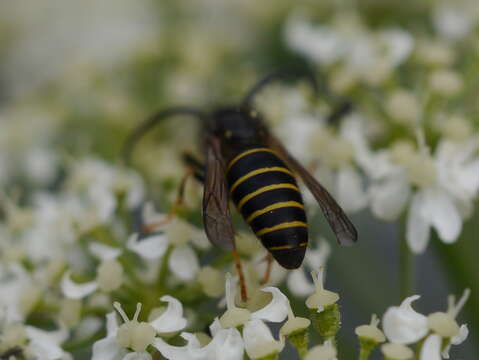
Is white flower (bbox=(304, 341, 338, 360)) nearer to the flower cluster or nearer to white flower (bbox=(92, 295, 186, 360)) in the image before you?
the flower cluster

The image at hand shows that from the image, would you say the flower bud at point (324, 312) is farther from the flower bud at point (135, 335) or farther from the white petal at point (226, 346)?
the flower bud at point (135, 335)

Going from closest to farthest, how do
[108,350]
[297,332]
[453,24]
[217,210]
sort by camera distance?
1. [297,332]
2. [217,210]
3. [108,350]
4. [453,24]

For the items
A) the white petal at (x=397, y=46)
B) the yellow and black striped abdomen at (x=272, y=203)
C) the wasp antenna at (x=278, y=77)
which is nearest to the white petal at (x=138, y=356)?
the yellow and black striped abdomen at (x=272, y=203)

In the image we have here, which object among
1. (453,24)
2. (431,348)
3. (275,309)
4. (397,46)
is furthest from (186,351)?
(453,24)

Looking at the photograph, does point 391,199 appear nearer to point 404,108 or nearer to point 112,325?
point 404,108

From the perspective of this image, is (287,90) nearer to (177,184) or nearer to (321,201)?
(177,184)
